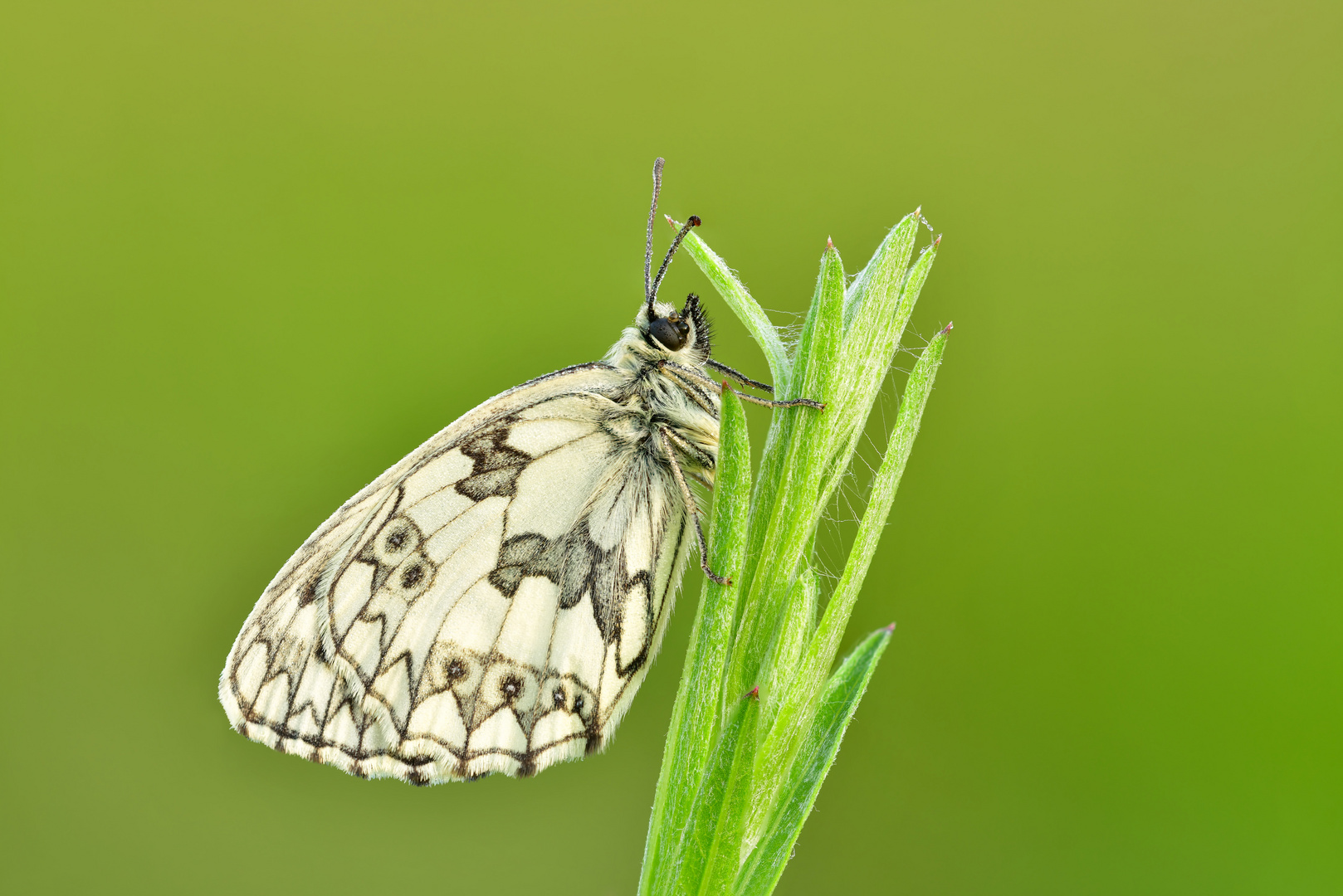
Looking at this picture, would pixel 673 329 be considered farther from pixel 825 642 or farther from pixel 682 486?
pixel 825 642

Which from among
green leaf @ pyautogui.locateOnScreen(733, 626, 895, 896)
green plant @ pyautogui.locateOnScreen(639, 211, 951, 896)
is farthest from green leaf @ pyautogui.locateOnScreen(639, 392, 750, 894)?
green leaf @ pyautogui.locateOnScreen(733, 626, 895, 896)

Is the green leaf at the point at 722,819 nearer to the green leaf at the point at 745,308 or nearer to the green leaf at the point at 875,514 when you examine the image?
the green leaf at the point at 875,514

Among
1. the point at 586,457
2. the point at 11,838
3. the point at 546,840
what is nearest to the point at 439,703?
the point at 586,457

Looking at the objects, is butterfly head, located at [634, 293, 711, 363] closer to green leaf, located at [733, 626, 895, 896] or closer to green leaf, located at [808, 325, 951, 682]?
green leaf, located at [808, 325, 951, 682]

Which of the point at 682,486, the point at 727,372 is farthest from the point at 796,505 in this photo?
the point at 727,372

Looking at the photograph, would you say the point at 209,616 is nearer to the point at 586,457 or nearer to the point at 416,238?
the point at 416,238

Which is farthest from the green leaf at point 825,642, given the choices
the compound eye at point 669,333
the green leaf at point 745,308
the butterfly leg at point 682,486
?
the compound eye at point 669,333
